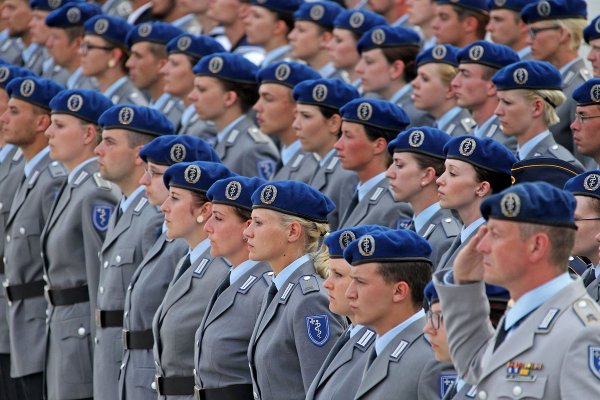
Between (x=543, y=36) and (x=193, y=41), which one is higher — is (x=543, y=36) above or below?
above

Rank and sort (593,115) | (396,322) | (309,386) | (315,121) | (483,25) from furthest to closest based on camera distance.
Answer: (483,25) < (315,121) < (593,115) < (309,386) < (396,322)

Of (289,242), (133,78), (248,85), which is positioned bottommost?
(133,78)

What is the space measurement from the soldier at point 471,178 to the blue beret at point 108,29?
529cm

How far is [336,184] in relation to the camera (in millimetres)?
8195

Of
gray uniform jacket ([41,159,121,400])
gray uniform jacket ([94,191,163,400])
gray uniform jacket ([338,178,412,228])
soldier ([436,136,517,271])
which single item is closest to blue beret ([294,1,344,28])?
gray uniform jacket ([41,159,121,400])

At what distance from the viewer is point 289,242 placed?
20.0 ft

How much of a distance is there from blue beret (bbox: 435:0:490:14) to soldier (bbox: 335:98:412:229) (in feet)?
7.81

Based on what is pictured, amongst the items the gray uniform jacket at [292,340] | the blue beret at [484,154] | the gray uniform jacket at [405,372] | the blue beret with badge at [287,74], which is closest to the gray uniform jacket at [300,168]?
the blue beret with badge at [287,74]

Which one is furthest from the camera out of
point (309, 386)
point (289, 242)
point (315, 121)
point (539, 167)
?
point (315, 121)

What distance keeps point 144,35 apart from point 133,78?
0.35 meters

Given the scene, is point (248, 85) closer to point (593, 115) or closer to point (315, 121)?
point (315, 121)

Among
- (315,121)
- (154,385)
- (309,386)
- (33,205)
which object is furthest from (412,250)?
(33,205)

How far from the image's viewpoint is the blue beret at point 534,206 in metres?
4.07

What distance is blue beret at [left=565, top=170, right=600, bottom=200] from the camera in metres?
6.00
